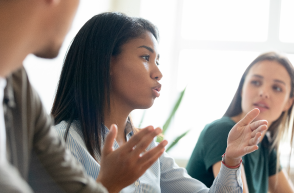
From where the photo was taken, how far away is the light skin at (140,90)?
3.84 ft

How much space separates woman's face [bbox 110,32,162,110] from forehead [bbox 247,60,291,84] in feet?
2.71

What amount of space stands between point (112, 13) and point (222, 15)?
2384 millimetres

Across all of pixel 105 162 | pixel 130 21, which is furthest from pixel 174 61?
pixel 105 162

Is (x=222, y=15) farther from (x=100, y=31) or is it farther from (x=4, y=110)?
(x=4, y=110)

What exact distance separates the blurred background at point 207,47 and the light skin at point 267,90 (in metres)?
1.40

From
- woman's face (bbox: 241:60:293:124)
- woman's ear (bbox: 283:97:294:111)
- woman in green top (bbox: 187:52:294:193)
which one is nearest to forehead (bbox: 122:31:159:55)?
woman in green top (bbox: 187:52:294:193)

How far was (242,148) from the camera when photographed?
117 centimetres

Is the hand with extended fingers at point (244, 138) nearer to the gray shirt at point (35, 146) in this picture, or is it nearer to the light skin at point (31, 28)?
the gray shirt at point (35, 146)

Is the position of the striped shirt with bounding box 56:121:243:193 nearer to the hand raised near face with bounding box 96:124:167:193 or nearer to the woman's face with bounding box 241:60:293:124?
the hand raised near face with bounding box 96:124:167:193

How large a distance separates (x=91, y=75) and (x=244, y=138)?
0.61 m

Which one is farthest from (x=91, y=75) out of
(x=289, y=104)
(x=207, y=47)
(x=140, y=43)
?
(x=207, y=47)

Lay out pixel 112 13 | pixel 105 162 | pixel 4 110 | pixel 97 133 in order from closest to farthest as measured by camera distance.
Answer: pixel 4 110 < pixel 105 162 < pixel 97 133 < pixel 112 13

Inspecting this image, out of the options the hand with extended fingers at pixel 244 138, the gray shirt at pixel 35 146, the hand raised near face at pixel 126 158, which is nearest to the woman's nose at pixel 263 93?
the hand with extended fingers at pixel 244 138

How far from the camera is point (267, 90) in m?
1.78
